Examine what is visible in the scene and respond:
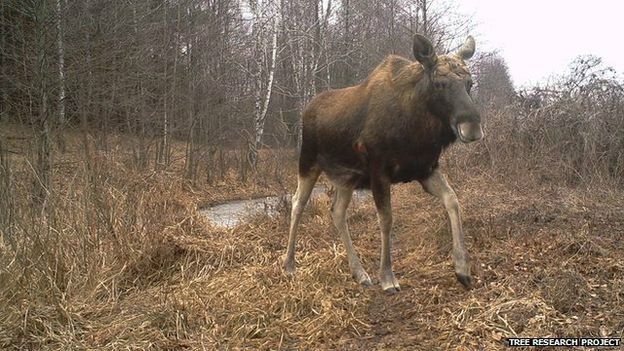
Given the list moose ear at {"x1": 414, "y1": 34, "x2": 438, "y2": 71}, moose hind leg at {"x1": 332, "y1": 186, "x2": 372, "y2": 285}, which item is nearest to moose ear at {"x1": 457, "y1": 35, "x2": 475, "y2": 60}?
moose ear at {"x1": 414, "y1": 34, "x2": 438, "y2": 71}

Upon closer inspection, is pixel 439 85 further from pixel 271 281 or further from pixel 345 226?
pixel 271 281

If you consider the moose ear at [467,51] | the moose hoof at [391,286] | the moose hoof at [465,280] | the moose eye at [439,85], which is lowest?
the moose hoof at [391,286]

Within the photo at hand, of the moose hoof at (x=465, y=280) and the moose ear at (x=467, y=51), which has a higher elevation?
the moose ear at (x=467, y=51)

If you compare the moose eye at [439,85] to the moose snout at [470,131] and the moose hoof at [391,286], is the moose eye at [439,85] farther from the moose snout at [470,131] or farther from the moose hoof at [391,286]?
the moose hoof at [391,286]

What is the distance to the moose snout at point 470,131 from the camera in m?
4.15

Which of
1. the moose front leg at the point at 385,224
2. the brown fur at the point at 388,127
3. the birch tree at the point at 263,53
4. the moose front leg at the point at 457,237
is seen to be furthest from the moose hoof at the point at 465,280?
the birch tree at the point at 263,53

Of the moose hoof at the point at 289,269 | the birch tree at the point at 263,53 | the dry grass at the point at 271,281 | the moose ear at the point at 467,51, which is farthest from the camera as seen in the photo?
the birch tree at the point at 263,53

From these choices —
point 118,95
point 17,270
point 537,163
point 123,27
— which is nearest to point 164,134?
point 118,95

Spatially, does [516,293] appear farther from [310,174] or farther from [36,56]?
[36,56]

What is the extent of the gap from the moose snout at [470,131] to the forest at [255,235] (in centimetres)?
128

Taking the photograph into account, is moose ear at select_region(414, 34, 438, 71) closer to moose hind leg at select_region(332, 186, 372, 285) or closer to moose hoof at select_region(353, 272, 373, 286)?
moose hind leg at select_region(332, 186, 372, 285)

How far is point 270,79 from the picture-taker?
814 inches

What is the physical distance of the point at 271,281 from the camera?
17.7 ft

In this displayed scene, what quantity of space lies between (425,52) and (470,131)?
97 centimetres
